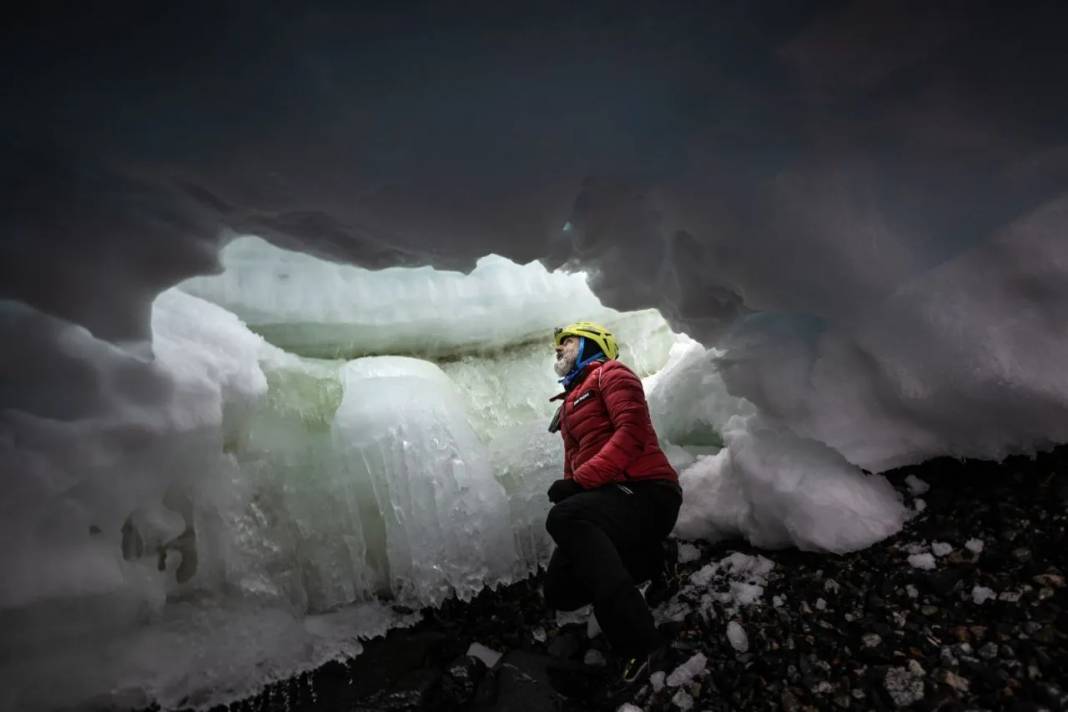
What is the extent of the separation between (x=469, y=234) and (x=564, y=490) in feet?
4.62

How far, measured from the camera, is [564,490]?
113 inches

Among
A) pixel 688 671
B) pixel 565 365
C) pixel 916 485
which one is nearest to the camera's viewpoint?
pixel 688 671

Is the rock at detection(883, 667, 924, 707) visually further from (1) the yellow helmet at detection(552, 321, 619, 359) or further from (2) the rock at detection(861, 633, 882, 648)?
(1) the yellow helmet at detection(552, 321, 619, 359)

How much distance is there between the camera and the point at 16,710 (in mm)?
2309

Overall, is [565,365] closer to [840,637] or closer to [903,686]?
[840,637]

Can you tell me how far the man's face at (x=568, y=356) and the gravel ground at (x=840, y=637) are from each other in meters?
1.35

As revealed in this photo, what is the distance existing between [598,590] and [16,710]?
8.29ft

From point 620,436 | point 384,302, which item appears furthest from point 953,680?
point 384,302

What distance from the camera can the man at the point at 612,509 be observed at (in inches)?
91.6

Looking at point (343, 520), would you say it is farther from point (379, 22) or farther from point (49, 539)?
point (379, 22)

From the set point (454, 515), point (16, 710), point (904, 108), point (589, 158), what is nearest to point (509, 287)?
point (454, 515)

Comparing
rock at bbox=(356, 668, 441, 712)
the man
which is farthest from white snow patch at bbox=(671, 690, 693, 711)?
rock at bbox=(356, 668, 441, 712)

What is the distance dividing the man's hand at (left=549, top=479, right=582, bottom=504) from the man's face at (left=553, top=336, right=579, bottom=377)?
0.68m

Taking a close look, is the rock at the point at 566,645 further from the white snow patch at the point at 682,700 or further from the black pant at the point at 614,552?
the white snow patch at the point at 682,700
